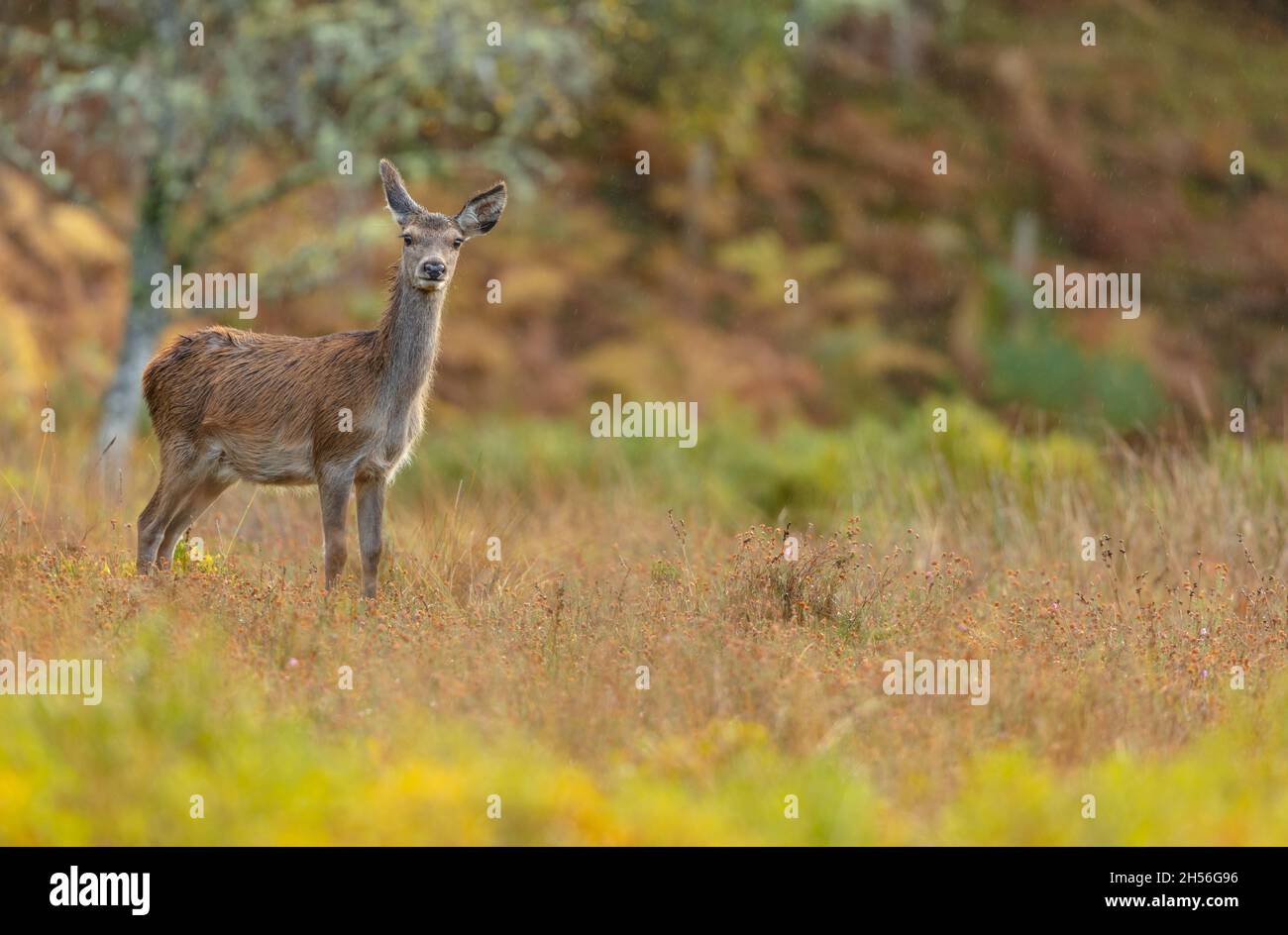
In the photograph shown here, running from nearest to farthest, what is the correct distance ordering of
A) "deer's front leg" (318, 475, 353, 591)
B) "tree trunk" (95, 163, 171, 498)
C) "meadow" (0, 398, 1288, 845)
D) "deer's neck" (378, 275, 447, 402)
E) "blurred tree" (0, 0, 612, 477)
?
"meadow" (0, 398, 1288, 845), "deer's front leg" (318, 475, 353, 591), "deer's neck" (378, 275, 447, 402), "blurred tree" (0, 0, 612, 477), "tree trunk" (95, 163, 171, 498)

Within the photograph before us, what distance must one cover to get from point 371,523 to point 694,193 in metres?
18.0

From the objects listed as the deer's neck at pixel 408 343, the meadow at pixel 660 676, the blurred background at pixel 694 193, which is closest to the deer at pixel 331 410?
the deer's neck at pixel 408 343

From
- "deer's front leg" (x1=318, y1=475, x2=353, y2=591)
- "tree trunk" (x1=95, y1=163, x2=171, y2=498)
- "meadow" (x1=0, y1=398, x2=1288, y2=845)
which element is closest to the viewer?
"meadow" (x1=0, y1=398, x2=1288, y2=845)

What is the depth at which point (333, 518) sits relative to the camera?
8.81 meters

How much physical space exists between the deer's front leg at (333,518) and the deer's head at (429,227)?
113 centimetres

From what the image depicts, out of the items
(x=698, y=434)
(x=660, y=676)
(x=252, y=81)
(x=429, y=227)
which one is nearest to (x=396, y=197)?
(x=429, y=227)

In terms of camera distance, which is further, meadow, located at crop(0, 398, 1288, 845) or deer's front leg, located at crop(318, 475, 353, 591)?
deer's front leg, located at crop(318, 475, 353, 591)

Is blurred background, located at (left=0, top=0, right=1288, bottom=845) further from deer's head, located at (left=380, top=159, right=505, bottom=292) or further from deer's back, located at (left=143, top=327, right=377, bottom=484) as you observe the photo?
deer's head, located at (left=380, top=159, right=505, bottom=292)

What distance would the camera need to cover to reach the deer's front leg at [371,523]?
877 cm

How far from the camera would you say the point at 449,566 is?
8828 mm

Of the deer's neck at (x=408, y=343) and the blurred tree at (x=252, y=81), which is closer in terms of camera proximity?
the deer's neck at (x=408, y=343)

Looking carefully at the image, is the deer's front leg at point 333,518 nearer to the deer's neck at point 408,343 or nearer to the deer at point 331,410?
the deer at point 331,410

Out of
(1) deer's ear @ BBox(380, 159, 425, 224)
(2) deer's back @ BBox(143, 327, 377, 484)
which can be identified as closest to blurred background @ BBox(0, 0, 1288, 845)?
(2) deer's back @ BBox(143, 327, 377, 484)

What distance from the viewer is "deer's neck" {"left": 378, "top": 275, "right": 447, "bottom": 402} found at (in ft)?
30.0
